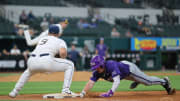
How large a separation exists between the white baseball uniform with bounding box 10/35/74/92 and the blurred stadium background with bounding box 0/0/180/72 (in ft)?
44.1

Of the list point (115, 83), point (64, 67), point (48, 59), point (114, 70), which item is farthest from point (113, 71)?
point (48, 59)

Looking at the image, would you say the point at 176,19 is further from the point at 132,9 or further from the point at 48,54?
the point at 48,54

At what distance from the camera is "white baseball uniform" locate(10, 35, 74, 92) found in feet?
23.7

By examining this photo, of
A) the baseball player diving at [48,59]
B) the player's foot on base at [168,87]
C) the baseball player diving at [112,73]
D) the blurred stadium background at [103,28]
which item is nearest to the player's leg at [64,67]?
the baseball player diving at [48,59]

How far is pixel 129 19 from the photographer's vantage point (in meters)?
28.9

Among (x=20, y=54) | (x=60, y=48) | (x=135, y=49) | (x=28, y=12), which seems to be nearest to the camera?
(x=60, y=48)

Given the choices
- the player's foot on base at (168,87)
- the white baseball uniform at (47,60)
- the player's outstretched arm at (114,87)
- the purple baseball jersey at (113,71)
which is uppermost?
the white baseball uniform at (47,60)

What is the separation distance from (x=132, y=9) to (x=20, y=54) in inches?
497

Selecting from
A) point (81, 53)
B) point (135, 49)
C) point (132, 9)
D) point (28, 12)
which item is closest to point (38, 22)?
point (28, 12)

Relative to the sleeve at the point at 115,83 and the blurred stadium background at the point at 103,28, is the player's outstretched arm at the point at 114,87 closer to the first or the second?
the sleeve at the point at 115,83

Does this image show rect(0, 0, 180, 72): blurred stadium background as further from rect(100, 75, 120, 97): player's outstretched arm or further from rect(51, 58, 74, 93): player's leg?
rect(100, 75, 120, 97): player's outstretched arm

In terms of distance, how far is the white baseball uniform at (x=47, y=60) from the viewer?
721 centimetres

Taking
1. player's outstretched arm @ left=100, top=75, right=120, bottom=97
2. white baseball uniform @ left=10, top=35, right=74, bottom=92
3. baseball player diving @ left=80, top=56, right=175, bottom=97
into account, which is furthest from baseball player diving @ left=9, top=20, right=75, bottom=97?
player's outstretched arm @ left=100, top=75, right=120, bottom=97

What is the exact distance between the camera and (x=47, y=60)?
7219 mm
